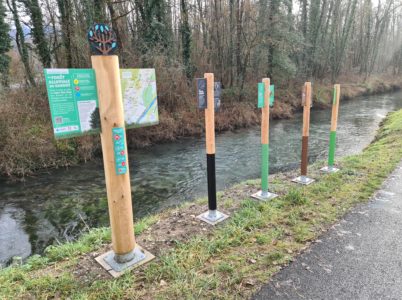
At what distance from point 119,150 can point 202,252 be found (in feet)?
4.54

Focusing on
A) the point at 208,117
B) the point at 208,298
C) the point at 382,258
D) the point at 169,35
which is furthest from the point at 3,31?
the point at 382,258

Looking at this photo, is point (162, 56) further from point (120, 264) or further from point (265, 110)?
point (120, 264)

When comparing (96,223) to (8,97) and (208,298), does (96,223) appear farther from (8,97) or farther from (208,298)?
(8,97)

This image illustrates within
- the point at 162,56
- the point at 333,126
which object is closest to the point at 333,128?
the point at 333,126

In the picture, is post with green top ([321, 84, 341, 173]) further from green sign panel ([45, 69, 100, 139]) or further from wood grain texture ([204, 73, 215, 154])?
green sign panel ([45, 69, 100, 139])

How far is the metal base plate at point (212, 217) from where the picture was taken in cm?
375

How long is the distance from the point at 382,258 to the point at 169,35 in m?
13.5

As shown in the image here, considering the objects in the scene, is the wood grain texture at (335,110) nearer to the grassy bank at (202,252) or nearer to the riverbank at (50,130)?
the grassy bank at (202,252)

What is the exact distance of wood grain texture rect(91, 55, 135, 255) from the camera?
8.11 ft

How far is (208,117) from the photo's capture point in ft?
11.7

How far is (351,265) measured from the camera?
2.80m

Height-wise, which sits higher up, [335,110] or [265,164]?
[335,110]

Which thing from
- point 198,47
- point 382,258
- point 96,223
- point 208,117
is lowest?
point 96,223

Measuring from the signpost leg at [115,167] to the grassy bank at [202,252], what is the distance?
0.53ft
